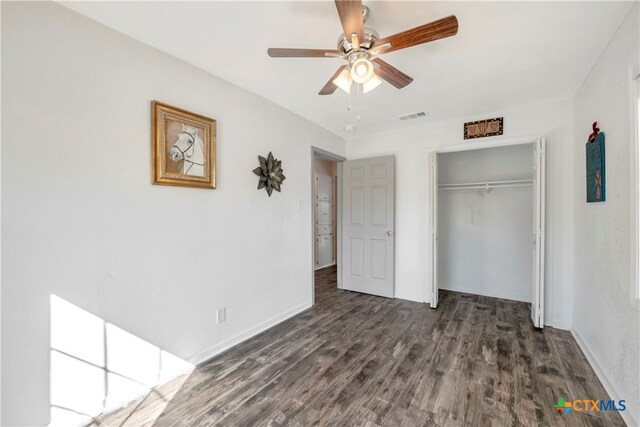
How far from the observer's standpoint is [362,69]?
1.60m

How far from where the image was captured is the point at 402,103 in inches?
119

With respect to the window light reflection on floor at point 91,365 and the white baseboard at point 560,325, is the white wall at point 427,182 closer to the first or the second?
the white baseboard at point 560,325

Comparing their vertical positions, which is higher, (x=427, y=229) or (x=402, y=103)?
(x=402, y=103)

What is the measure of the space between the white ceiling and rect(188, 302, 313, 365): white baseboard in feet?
8.09

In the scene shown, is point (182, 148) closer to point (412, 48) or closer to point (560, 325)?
point (412, 48)

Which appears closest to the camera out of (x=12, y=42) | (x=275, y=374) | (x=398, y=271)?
(x=12, y=42)

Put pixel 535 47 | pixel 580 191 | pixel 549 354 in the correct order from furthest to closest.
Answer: pixel 580 191 → pixel 549 354 → pixel 535 47

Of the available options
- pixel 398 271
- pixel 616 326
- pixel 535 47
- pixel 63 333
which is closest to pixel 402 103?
pixel 535 47

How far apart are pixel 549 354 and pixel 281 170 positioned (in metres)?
3.16

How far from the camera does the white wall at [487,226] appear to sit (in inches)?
152

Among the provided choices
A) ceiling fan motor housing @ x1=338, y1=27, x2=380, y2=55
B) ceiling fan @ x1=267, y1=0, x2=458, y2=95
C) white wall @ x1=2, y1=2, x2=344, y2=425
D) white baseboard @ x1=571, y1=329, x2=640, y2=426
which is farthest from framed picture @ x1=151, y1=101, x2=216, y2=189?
white baseboard @ x1=571, y1=329, x2=640, y2=426

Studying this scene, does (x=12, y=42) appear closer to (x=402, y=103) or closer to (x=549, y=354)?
(x=402, y=103)

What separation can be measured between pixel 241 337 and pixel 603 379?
295cm

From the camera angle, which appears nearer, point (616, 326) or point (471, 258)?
point (616, 326)
